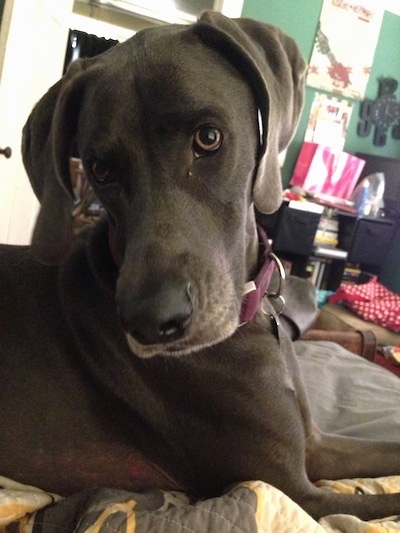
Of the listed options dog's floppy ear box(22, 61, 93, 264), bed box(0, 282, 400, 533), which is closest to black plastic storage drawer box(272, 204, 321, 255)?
bed box(0, 282, 400, 533)

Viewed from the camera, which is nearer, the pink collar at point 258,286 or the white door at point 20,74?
the pink collar at point 258,286

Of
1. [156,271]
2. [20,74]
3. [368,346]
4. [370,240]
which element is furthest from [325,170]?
[156,271]

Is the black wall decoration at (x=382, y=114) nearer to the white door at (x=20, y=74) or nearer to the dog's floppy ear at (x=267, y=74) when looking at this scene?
the white door at (x=20, y=74)

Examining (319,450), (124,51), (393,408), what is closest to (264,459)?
(319,450)

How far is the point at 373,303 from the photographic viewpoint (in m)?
3.42

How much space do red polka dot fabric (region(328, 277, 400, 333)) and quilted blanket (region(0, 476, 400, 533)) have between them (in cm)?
239

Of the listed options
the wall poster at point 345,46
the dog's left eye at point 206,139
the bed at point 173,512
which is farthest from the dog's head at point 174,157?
the wall poster at point 345,46

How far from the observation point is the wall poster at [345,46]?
4.24 meters

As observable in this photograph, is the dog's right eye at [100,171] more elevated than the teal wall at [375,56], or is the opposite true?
the teal wall at [375,56]

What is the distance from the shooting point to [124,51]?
100 centimetres

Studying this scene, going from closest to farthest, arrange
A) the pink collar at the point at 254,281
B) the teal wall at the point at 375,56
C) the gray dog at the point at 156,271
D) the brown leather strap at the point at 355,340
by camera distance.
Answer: the gray dog at the point at 156,271, the pink collar at the point at 254,281, the brown leather strap at the point at 355,340, the teal wall at the point at 375,56

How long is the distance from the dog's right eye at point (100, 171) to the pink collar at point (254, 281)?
3.7 inches

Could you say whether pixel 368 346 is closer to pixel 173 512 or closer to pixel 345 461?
pixel 345 461

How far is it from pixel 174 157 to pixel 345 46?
153 inches
